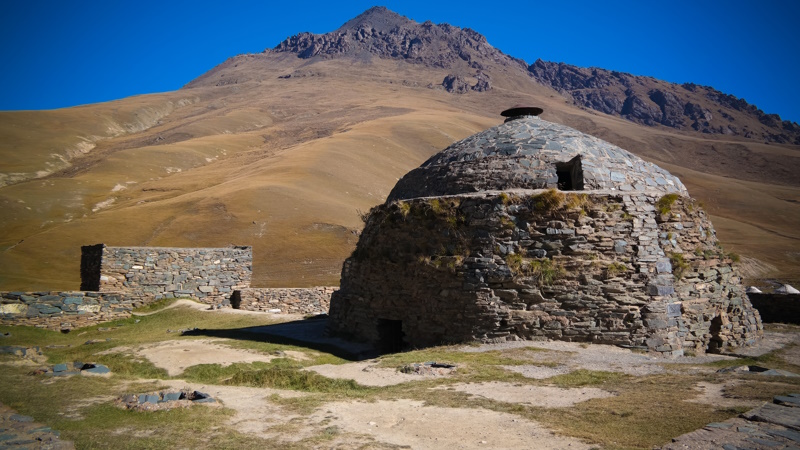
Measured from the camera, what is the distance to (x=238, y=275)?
2325cm

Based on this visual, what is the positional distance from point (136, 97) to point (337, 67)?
66942 millimetres

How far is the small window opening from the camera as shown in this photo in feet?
42.4

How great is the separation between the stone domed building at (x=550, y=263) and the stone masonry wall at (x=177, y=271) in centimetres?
1088

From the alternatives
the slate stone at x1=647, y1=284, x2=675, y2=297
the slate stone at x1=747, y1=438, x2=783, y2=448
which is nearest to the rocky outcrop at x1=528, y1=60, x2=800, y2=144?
the slate stone at x1=647, y1=284, x2=675, y2=297

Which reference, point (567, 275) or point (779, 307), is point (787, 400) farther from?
point (779, 307)

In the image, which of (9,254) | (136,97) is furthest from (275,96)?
(9,254)

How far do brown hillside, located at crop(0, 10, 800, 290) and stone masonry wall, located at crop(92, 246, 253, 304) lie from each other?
9.40m

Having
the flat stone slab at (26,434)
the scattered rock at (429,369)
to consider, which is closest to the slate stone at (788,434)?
the scattered rock at (429,369)

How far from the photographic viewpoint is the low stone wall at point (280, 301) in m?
22.2

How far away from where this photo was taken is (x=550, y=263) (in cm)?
1105

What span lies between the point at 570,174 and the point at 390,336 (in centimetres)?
599

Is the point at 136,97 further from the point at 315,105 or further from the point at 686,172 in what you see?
the point at 686,172

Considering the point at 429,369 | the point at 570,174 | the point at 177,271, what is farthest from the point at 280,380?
the point at 177,271

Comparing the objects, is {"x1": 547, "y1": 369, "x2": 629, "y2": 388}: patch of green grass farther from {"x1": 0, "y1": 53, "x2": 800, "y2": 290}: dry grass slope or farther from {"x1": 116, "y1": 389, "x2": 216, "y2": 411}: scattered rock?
{"x1": 0, "y1": 53, "x2": 800, "y2": 290}: dry grass slope
